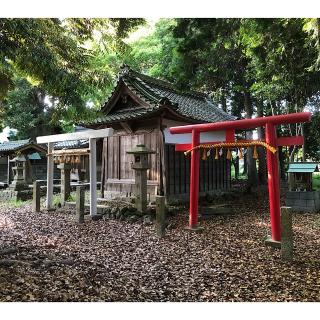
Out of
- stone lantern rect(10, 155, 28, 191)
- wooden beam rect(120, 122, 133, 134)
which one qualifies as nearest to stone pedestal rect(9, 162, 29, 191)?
stone lantern rect(10, 155, 28, 191)

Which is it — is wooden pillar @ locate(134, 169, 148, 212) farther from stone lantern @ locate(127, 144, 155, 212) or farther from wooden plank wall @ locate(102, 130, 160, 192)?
wooden plank wall @ locate(102, 130, 160, 192)

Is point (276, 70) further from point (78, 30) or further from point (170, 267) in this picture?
point (170, 267)

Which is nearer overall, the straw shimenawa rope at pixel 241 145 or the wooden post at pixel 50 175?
the straw shimenawa rope at pixel 241 145

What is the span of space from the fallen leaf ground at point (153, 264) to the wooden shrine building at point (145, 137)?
234 cm

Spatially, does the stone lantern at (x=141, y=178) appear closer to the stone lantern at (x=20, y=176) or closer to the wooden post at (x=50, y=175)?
the wooden post at (x=50, y=175)

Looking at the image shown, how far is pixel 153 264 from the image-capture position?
4348 millimetres

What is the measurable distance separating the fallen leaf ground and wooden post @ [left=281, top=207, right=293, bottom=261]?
13cm

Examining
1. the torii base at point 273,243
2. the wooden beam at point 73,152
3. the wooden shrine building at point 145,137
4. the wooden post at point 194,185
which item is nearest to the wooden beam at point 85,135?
the wooden beam at point 73,152

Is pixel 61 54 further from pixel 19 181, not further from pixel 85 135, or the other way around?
pixel 19 181

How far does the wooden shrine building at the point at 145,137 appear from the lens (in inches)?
351

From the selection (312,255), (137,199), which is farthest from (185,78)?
(312,255)

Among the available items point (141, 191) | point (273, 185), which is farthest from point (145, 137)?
point (273, 185)

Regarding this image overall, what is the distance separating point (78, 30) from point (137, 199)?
388cm

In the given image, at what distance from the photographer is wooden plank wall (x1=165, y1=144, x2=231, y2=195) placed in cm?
927
